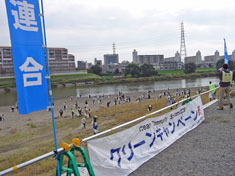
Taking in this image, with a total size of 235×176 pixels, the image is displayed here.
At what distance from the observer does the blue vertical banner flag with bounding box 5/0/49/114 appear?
9.23ft

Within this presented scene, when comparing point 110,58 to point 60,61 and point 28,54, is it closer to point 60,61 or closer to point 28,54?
point 60,61

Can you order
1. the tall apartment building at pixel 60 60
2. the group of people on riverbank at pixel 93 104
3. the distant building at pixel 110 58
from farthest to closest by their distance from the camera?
the distant building at pixel 110 58 → the tall apartment building at pixel 60 60 → the group of people on riverbank at pixel 93 104

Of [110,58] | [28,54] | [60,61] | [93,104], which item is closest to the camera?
[28,54]

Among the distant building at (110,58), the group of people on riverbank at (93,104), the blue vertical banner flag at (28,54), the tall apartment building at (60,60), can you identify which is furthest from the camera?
the distant building at (110,58)

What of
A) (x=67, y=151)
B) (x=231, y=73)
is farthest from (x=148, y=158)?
(x=231, y=73)

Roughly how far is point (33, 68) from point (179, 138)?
13.9 feet

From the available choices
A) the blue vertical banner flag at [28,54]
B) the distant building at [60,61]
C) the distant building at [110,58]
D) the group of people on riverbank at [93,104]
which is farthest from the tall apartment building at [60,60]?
the distant building at [110,58]

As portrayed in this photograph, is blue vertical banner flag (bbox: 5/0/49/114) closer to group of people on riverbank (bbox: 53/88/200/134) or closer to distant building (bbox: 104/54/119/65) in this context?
group of people on riverbank (bbox: 53/88/200/134)

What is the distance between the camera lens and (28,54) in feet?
9.66

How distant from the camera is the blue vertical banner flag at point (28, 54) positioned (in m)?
2.81

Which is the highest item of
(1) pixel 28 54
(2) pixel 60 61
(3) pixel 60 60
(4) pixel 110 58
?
(4) pixel 110 58

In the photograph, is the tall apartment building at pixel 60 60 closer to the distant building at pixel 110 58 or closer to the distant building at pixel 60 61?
the distant building at pixel 60 61

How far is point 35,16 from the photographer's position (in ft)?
10.1

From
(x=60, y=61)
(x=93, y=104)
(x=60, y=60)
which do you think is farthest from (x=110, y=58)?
(x=93, y=104)
